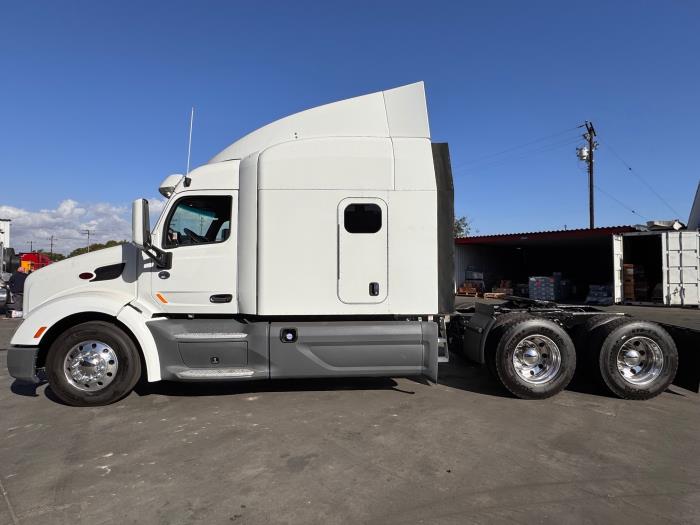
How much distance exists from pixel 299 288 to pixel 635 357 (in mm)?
4251

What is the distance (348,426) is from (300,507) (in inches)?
57.5

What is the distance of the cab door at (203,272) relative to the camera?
5.10m

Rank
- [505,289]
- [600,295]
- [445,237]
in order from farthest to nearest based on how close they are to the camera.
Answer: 1. [505,289]
2. [600,295]
3. [445,237]

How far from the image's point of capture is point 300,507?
297cm

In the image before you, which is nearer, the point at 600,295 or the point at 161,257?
the point at 161,257

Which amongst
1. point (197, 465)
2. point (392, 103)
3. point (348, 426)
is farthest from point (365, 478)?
point (392, 103)

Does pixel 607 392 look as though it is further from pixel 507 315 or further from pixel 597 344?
pixel 507 315

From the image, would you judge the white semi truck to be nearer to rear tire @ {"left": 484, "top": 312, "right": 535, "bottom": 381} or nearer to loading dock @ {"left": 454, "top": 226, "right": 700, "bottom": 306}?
rear tire @ {"left": 484, "top": 312, "right": 535, "bottom": 381}

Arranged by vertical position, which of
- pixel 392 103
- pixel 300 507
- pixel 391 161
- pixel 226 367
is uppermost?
pixel 392 103

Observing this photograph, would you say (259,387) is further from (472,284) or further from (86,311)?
(472,284)

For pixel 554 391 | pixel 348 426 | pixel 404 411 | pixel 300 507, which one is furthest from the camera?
Result: pixel 554 391

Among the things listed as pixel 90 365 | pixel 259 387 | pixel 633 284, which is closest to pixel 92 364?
pixel 90 365

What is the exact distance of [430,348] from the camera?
5.06 metres

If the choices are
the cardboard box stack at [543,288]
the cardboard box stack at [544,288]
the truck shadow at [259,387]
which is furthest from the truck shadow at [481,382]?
the cardboard box stack at [543,288]
